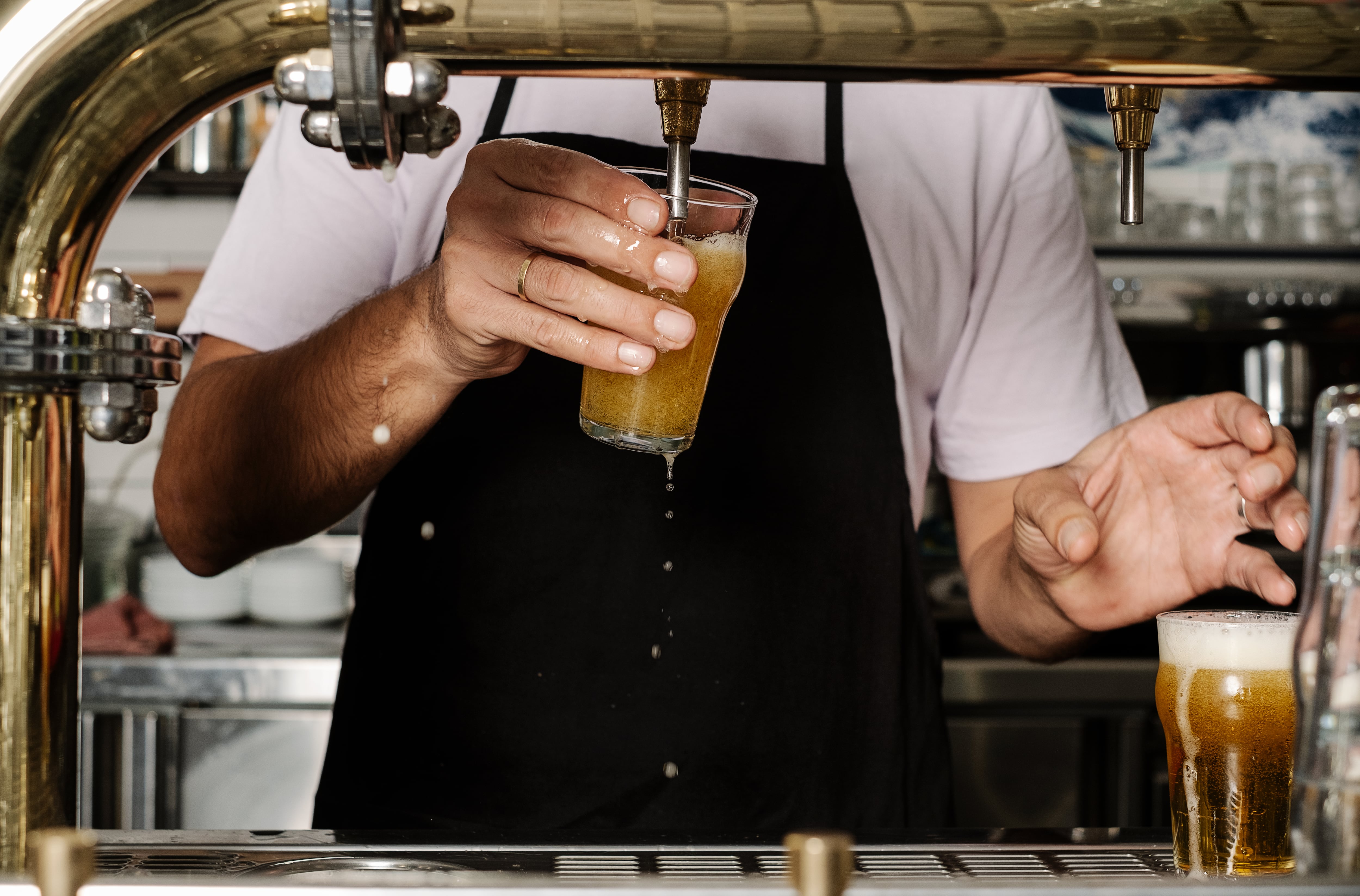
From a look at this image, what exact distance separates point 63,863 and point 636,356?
17.7 inches

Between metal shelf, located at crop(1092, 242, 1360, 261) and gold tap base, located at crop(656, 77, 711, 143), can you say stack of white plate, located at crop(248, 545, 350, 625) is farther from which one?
gold tap base, located at crop(656, 77, 711, 143)

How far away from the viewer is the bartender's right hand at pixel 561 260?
0.78 meters

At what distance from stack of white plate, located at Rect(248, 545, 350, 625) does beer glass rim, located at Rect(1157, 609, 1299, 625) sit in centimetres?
239

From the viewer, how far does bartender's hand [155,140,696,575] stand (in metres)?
0.79

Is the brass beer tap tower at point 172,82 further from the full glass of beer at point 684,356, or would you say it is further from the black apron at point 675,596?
the black apron at point 675,596

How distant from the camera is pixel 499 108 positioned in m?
1.41

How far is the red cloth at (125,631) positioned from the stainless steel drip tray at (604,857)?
2054mm

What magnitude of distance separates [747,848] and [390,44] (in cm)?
51

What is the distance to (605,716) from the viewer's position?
53.6 inches

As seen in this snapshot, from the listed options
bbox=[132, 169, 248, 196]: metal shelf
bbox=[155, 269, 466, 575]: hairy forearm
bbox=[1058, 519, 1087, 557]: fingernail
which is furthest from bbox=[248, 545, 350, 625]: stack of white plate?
bbox=[1058, 519, 1087, 557]: fingernail

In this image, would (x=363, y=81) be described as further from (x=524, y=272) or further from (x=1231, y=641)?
(x=1231, y=641)

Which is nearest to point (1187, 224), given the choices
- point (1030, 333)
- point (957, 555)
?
point (957, 555)

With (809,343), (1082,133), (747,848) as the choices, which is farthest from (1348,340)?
(747,848)

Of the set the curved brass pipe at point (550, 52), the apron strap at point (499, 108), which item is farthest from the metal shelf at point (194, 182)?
the curved brass pipe at point (550, 52)
